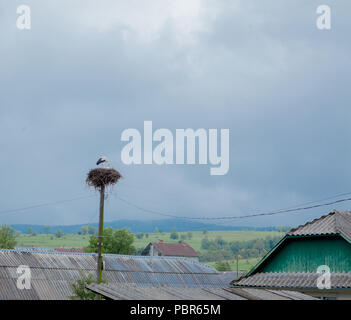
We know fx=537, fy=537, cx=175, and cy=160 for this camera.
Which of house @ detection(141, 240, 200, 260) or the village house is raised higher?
house @ detection(141, 240, 200, 260)

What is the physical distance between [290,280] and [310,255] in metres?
1.34

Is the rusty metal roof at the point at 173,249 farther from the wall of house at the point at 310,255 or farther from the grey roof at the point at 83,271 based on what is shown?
the wall of house at the point at 310,255

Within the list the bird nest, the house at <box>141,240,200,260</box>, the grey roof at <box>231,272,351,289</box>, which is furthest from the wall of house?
the house at <box>141,240,200,260</box>

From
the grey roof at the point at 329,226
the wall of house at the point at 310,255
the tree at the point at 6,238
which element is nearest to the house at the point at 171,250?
the tree at the point at 6,238

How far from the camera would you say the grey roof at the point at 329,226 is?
70.2ft

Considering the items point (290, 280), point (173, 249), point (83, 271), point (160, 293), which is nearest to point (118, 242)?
point (173, 249)

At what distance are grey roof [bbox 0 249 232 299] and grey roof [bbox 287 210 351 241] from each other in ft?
54.2

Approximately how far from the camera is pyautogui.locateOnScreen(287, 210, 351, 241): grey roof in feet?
70.2

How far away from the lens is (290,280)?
22047 mm

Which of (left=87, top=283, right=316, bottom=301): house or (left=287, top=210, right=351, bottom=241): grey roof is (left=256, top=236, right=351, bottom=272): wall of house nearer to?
(left=287, top=210, right=351, bottom=241): grey roof

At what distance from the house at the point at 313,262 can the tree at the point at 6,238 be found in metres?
65.0

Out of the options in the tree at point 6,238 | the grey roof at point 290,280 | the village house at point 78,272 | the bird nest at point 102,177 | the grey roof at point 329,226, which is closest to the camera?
the grey roof at point 290,280
